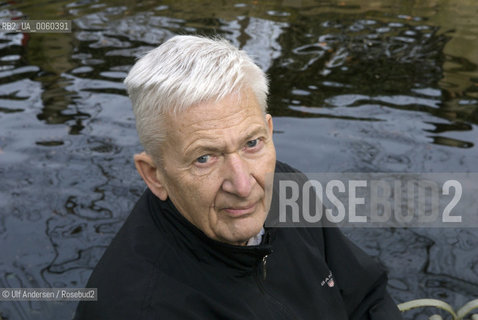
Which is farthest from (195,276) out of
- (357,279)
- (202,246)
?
(357,279)

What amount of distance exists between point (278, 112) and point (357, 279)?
3.73m

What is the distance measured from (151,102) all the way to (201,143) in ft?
0.72

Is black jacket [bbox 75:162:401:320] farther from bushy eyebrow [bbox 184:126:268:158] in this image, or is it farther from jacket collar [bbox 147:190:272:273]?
bushy eyebrow [bbox 184:126:268:158]

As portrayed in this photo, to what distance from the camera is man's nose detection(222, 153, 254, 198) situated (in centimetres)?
184

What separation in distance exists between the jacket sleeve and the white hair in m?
0.89

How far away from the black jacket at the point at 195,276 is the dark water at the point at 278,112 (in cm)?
175

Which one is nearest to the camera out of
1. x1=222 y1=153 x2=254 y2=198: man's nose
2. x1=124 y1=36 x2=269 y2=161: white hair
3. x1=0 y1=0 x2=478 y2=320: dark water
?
x1=124 y1=36 x2=269 y2=161: white hair

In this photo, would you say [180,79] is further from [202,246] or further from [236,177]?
[202,246]

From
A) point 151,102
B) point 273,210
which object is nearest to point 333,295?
point 273,210

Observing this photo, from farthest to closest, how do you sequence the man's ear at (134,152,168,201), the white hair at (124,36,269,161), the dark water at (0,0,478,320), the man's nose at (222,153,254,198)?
the dark water at (0,0,478,320) < the man's ear at (134,152,168,201) < the man's nose at (222,153,254,198) < the white hair at (124,36,269,161)

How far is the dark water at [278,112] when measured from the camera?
392 cm

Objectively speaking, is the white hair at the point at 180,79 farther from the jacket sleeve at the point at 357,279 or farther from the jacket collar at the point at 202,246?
the jacket sleeve at the point at 357,279

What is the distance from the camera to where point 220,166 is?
187cm

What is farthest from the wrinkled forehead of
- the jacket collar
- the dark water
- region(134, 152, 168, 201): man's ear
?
the dark water
